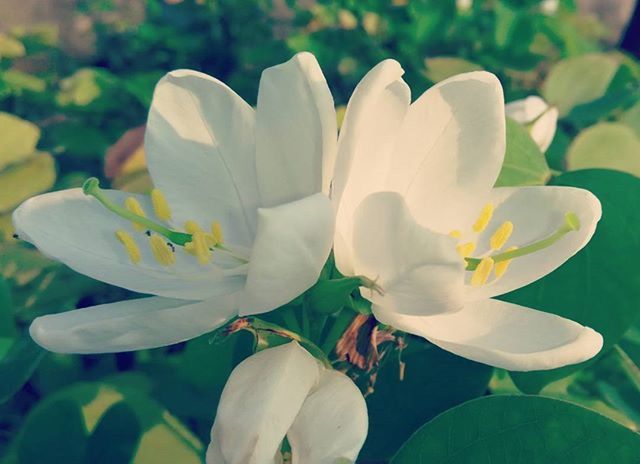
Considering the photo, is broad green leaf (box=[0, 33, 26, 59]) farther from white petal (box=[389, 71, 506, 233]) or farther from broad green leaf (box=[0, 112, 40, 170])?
white petal (box=[389, 71, 506, 233])

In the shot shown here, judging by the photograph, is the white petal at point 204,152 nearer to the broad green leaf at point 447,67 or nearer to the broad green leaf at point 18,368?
the broad green leaf at point 18,368

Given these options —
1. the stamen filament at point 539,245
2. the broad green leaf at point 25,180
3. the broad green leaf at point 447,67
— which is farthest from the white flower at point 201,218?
the broad green leaf at point 447,67

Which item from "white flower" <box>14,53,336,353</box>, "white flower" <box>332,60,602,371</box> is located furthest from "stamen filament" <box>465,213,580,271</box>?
"white flower" <box>14,53,336,353</box>

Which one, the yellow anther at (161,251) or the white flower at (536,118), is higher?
the yellow anther at (161,251)

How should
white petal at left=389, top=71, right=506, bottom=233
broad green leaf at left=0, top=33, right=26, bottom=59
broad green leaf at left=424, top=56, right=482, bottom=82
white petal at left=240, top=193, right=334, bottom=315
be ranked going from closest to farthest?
white petal at left=240, top=193, right=334, bottom=315 < white petal at left=389, top=71, right=506, bottom=233 < broad green leaf at left=424, top=56, right=482, bottom=82 < broad green leaf at left=0, top=33, right=26, bottom=59

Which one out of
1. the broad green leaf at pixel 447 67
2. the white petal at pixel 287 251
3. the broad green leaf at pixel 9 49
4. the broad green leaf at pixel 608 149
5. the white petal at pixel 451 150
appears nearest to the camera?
the white petal at pixel 287 251

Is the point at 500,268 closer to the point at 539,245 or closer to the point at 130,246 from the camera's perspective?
the point at 539,245

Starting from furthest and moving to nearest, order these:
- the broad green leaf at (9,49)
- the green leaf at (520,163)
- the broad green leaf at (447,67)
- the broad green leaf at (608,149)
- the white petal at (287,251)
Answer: the broad green leaf at (9,49)
the broad green leaf at (447,67)
the broad green leaf at (608,149)
the green leaf at (520,163)
the white petal at (287,251)
